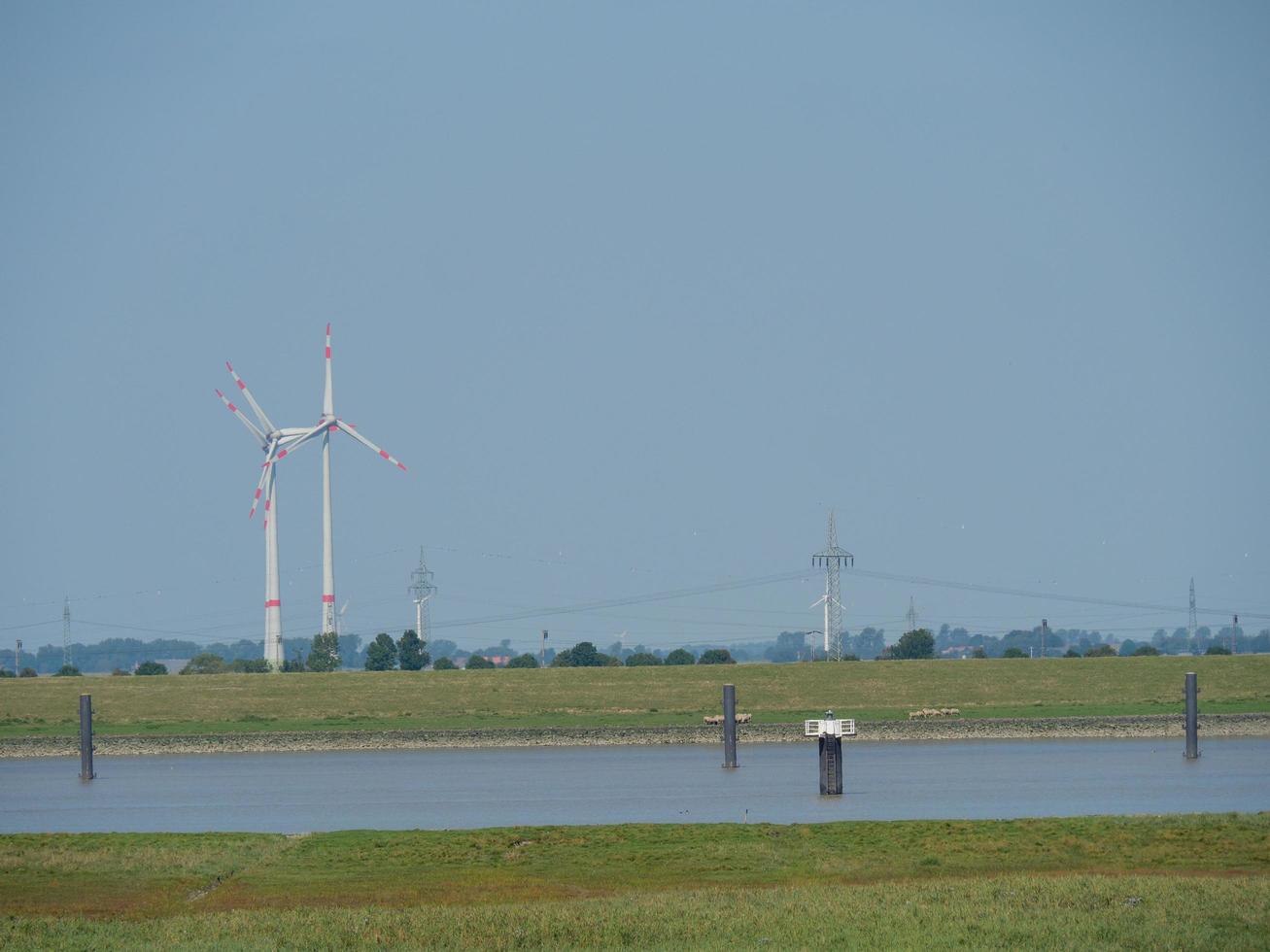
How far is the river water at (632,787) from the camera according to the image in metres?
38.6

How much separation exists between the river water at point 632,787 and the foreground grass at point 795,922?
9207mm

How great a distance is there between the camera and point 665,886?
96.2ft

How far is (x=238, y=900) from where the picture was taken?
95.6ft

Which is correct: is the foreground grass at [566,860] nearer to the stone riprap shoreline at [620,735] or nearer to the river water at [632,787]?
the river water at [632,787]

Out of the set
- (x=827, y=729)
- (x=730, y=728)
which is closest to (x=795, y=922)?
(x=827, y=729)

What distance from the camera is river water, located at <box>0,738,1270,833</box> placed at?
127 feet

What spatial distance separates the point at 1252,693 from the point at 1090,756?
72.0 feet

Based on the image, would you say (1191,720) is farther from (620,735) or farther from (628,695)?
(628,695)

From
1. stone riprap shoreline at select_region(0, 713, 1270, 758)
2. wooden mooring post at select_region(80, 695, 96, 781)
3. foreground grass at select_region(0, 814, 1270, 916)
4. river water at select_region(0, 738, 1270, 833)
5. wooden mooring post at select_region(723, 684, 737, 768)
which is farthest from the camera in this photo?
stone riprap shoreline at select_region(0, 713, 1270, 758)

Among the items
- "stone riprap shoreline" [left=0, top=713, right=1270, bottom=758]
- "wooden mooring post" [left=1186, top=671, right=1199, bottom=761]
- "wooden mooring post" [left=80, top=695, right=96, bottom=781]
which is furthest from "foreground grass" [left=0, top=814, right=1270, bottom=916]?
"stone riprap shoreline" [left=0, top=713, right=1270, bottom=758]

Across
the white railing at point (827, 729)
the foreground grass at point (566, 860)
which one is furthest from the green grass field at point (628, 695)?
the foreground grass at point (566, 860)

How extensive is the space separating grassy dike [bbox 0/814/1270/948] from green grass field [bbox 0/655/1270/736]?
3721 centimetres

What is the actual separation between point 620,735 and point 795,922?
4389 cm

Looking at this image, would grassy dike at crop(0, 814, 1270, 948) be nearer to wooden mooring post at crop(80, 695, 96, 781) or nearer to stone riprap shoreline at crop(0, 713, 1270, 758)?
wooden mooring post at crop(80, 695, 96, 781)
